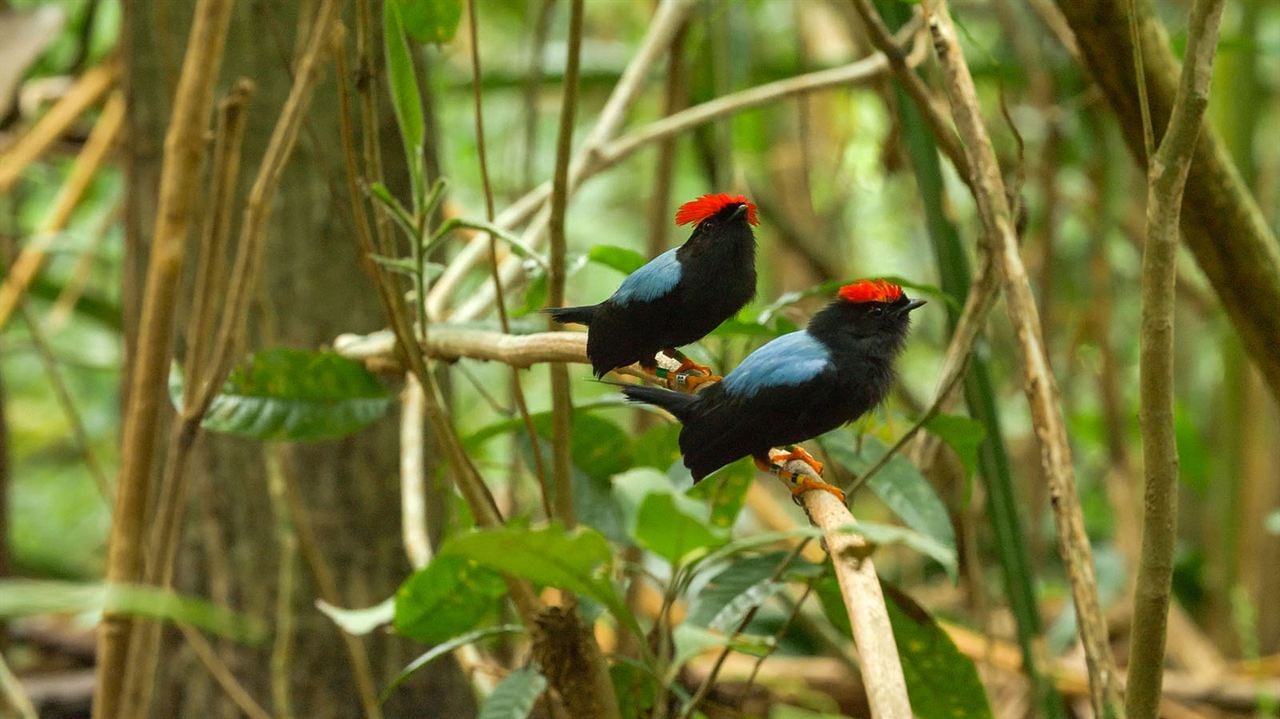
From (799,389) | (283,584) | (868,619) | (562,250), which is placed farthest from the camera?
(283,584)

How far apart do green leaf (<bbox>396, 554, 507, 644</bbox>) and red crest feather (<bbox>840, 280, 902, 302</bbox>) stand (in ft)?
1.89

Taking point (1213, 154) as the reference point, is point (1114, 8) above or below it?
above

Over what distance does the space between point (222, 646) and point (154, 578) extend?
3.08 ft

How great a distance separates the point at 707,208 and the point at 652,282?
0.35ft

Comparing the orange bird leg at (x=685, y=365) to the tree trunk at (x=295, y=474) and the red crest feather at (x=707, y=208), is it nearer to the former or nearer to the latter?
the red crest feather at (x=707, y=208)

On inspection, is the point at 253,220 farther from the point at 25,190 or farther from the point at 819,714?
the point at 25,190

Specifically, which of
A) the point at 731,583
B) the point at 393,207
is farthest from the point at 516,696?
the point at 393,207

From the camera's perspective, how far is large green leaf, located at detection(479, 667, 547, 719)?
1.47 meters

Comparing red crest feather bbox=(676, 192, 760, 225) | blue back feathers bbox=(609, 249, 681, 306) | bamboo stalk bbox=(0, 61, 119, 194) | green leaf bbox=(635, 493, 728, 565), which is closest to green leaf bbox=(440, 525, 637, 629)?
green leaf bbox=(635, 493, 728, 565)

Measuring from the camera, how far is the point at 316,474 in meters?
2.47

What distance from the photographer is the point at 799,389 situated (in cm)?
125

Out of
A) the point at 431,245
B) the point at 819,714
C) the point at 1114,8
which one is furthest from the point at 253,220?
the point at 819,714

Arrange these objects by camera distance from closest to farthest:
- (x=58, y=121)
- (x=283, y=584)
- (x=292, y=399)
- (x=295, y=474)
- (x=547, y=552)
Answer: (x=547, y=552) → (x=292, y=399) → (x=283, y=584) → (x=295, y=474) → (x=58, y=121)

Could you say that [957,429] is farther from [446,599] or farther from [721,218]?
[446,599]
